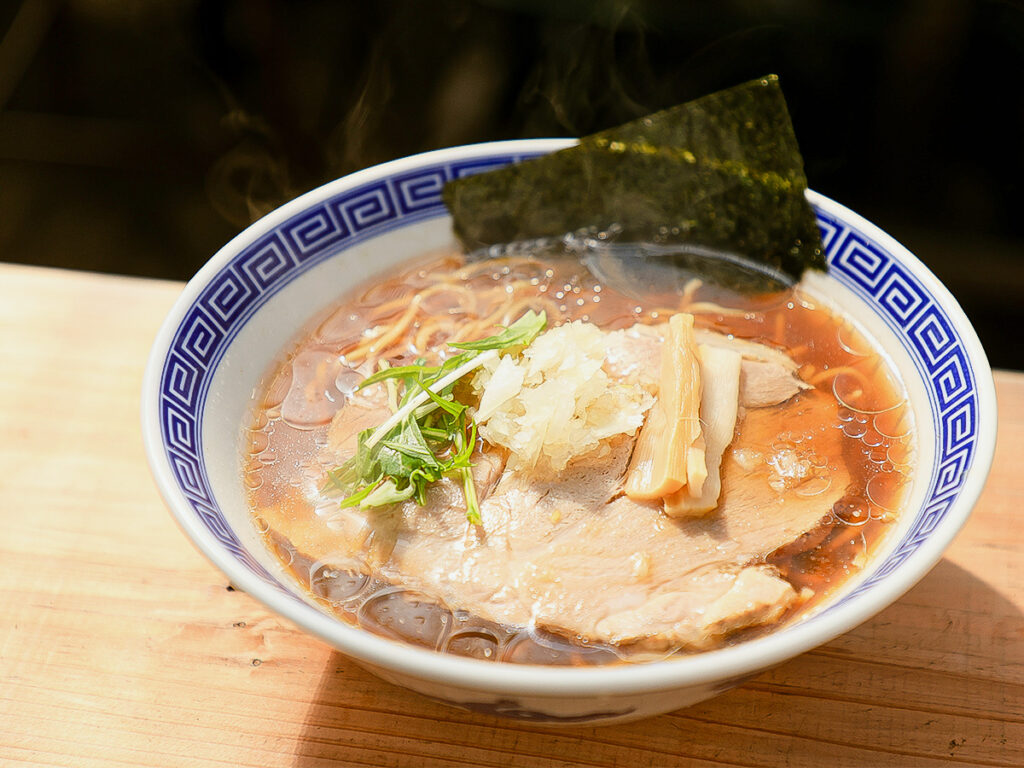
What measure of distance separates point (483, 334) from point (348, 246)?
0.34 meters

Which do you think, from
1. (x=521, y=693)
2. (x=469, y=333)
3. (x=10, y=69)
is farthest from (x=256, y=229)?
(x=10, y=69)

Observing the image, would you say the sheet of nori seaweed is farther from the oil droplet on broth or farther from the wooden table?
the wooden table

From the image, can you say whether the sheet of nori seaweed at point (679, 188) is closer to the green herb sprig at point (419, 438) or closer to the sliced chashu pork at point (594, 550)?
the green herb sprig at point (419, 438)

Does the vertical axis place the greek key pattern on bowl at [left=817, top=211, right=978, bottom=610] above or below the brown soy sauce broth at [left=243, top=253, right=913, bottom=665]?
above

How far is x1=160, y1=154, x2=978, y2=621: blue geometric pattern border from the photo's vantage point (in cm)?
137

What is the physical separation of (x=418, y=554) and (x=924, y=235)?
117 inches

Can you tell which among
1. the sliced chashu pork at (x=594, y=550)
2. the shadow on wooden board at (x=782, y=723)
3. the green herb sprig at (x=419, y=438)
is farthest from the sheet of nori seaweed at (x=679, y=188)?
the shadow on wooden board at (x=782, y=723)

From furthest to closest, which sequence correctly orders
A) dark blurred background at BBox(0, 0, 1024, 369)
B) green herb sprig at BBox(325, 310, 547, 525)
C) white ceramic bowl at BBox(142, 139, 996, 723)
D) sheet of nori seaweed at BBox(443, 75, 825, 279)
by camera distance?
1. dark blurred background at BBox(0, 0, 1024, 369)
2. sheet of nori seaweed at BBox(443, 75, 825, 279)
3. green herb sprig at BBox(325, 310, 547, 525)
4. white ceramic bowl at BBox(142, 139, 996, 723)

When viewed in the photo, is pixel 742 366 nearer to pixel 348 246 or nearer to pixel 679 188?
pixel 679 188

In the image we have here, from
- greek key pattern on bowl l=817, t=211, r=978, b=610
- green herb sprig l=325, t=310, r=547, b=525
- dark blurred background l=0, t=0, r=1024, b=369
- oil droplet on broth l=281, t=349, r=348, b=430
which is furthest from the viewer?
dark blurred background l=0, t=0, r=1024, b=369

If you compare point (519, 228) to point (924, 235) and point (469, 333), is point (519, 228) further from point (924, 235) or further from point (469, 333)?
point (924, 235)

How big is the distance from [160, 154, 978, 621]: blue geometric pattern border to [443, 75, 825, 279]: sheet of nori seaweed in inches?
2.8

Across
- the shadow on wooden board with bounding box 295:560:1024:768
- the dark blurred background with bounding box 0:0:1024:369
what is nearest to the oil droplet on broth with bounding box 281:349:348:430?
the shadow on wooden board with bounding box 295:560:1024:768

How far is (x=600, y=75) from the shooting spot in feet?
8.96
